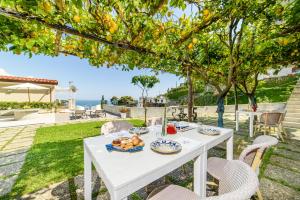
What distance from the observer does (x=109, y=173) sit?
50.1 inches

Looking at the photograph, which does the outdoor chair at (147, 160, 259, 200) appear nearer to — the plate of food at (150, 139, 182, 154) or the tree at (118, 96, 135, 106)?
the plate of food at (150, 139, 182, 154)

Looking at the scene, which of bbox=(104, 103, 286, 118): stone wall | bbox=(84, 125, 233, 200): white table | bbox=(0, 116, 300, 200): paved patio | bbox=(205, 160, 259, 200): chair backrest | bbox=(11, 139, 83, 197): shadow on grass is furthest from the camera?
bbox=(104, 103, 286, 118): stone wall

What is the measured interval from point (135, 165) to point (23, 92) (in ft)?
54.3

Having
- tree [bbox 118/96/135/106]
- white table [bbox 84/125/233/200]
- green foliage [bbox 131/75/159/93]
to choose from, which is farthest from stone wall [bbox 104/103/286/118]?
white table [bbox 84/125/233/200]

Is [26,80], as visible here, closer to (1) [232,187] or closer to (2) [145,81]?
(2) [145,81]

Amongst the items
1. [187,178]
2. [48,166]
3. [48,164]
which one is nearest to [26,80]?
[48,164]

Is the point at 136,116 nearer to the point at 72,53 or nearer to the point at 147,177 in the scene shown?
the point at 72,53

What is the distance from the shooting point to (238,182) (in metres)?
1.17

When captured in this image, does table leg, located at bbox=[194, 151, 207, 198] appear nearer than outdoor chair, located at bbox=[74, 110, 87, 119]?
Yes

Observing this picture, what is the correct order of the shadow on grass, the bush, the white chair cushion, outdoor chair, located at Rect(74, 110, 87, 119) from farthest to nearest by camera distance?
the bush → outdoor chair, located at Rect(74, 110, 87, 119) → the shadow on grass → the white chair cushion

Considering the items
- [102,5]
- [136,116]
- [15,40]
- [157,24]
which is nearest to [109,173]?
[102,5]

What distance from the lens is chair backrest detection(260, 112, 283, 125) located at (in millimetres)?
5570

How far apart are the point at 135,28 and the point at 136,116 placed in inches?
372

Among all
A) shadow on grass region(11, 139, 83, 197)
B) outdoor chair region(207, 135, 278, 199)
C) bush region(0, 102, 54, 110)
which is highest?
bush region(0, 102, 54, 110)
